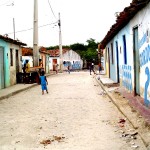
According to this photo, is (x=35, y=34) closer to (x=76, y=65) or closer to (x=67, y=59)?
(x=67, y=59)

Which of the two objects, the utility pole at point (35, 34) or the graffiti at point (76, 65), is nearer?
the utility pole at point (35, 34)

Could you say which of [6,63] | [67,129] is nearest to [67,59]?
[6,63]

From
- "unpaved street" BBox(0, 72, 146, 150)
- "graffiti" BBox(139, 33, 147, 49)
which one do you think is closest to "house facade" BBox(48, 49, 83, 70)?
"unpaved street" BBox(0, 72, 146, 150)

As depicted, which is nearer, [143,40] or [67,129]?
[67,129]

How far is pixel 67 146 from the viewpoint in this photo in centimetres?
623

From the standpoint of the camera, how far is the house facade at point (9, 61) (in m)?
20.3

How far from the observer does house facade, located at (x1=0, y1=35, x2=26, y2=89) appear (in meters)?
20.3

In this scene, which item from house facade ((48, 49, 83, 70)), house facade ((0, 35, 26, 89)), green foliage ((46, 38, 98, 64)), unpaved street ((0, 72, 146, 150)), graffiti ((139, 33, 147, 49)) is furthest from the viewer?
green foliage ((46, 38, 98, 64))

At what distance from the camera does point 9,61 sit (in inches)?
870

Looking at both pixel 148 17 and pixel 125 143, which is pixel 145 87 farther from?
pixel 125 143

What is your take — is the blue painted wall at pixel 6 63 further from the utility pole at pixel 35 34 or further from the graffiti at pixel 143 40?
the graffiti at pixel 143 40

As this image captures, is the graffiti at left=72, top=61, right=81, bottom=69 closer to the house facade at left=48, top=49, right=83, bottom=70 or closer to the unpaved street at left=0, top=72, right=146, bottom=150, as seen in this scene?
the house facade at left=48, top=49, right=83, bottom=70

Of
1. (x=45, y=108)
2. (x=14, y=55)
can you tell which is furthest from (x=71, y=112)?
(x=14, y=55)

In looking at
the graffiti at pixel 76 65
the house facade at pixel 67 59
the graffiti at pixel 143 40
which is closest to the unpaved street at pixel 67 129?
the graffiti at pixel 143 40
